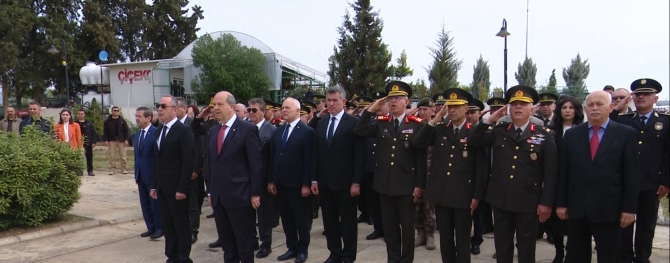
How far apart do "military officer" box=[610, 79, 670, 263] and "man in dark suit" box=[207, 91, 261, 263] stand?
3.70m

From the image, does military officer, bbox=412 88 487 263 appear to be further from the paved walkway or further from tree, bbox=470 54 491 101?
tree, bbox=470 54 491 101

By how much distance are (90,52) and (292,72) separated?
2143 centimetres

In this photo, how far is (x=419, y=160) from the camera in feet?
16.1

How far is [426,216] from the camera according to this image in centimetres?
604

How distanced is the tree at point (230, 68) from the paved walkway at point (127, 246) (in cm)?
1623

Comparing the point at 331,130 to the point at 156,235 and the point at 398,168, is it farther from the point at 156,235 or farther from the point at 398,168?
the point at 156,235

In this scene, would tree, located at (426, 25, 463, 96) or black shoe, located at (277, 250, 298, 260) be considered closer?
black shoe, located at (277, 250, 298, 260)

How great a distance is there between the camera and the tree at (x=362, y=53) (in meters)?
Result: 20.6

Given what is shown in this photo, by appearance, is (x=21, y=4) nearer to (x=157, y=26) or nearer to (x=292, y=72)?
(x=157, y=26)

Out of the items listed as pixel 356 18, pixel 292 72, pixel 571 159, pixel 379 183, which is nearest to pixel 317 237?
pixel 379 183

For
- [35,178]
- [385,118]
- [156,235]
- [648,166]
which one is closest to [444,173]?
[385,118]

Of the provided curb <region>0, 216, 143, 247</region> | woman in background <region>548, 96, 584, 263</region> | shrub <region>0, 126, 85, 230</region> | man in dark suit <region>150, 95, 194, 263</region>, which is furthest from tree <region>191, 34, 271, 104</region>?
woman in background <region>548, 96, 584, 263</region>

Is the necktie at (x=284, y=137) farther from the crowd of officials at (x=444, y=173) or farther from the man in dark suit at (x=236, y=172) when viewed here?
the man in dark suit at (x=236, y=172)

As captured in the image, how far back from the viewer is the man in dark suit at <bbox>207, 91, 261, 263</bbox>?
4.70m
